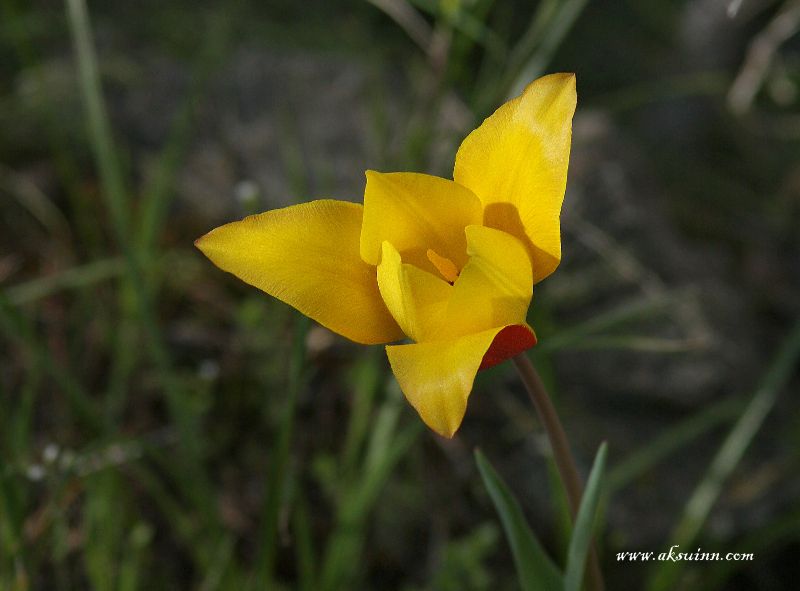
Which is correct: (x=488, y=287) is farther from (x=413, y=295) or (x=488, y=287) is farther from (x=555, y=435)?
(x=555, y=435)

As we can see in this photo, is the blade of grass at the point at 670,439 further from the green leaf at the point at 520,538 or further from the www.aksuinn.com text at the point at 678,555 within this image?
the green leaf at the point at 520,538

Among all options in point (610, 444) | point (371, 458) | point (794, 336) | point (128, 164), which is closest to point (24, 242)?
point (128, 164)

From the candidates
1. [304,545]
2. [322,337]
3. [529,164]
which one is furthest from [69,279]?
[529,164]

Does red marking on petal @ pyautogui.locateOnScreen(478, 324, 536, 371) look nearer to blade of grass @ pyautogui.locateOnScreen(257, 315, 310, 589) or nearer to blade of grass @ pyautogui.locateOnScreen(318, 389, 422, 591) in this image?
blade of grass @ pyautogui.locateOnScreen(257, 315, 310, 589)

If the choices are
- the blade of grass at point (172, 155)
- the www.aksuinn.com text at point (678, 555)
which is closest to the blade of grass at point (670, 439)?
the www.aksuinn.com text at point (678, 555)

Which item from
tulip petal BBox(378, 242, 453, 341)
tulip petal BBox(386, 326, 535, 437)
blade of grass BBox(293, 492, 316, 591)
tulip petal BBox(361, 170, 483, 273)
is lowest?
blade of grass BBox(293, 492, 316, 591)

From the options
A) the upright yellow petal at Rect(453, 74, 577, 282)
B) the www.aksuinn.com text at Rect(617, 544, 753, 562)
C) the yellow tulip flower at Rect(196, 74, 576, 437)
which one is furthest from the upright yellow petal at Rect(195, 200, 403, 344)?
the www.aksuinn.com text at Rect(617, 544, 753, 562)

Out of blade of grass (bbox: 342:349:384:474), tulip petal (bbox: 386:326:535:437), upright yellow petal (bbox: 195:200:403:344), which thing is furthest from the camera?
blade of grass (bbox: 342:349:384:474)

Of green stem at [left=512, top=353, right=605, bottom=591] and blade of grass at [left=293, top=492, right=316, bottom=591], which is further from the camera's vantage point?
blade of grass at [left=293, top=492, right=316, bottom=591]
